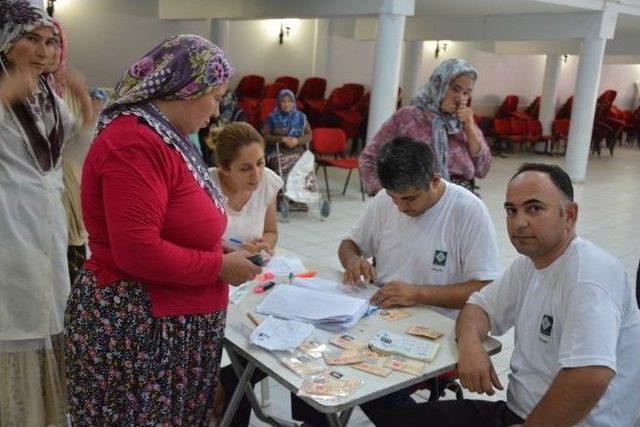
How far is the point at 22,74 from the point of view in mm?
2117

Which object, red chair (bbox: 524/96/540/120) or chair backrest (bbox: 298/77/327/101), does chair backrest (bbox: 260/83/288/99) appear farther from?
red chair (bbox: 524/96/540/120)

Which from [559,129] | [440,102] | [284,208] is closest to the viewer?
[440,102]

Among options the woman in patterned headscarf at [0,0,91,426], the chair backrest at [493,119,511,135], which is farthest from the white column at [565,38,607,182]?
the woman in patterned headscarf at [0,0,91,426]

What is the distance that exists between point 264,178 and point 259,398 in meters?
0.98

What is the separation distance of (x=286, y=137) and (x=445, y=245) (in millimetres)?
4849

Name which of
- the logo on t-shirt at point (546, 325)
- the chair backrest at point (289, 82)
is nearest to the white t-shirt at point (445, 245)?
the logo on t-shirt at point (546, 325)

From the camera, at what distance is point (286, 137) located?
22.8ft

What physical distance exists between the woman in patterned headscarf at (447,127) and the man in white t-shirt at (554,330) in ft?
4.88

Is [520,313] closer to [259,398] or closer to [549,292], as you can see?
[549,292]

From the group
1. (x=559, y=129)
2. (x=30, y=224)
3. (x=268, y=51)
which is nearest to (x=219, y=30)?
(x=268, y=51)

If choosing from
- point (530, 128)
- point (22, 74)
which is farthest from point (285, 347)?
point (530, 128)

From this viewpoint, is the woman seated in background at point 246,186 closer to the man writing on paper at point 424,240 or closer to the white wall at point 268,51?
the man writing on paper at point 424,240

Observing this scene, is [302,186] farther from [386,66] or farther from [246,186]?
[246,186]

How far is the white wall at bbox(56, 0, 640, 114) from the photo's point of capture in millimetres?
10703
